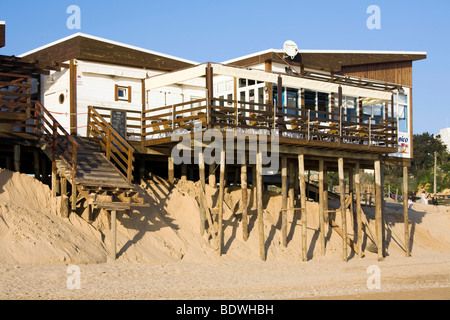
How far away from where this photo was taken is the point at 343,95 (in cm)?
3117

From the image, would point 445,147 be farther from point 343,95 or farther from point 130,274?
point 130,274

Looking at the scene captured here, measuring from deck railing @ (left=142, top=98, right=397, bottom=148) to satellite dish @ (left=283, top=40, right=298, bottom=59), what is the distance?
2.29 m

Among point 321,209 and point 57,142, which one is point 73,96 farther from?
point 321,209

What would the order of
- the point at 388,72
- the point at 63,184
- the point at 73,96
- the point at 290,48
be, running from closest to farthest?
the point at 63,184, the point at 73,96, the point at 290,48, the point at 388,72

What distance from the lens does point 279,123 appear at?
90.5ft

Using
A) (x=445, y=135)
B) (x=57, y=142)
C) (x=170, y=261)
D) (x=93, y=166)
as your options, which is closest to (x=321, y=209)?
(x=170, y=261)

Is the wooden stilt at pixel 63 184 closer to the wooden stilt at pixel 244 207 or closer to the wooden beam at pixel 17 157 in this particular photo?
the wooden beam at pixel 17 157

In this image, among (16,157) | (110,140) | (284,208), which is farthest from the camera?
(284,208)

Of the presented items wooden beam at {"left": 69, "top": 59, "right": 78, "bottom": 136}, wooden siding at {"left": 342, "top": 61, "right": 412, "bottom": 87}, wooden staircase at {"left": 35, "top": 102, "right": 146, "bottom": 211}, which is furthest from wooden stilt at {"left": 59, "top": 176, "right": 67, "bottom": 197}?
wooden siding at {"left": 342, "top": 61, "right": 412, "bottom": 87}

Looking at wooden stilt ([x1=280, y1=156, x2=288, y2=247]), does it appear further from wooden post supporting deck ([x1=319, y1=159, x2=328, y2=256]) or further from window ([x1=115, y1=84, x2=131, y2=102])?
window ([x1=115, y1=84, x2=131, y2=102])

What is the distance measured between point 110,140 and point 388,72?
14.8m

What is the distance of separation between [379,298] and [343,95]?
12.0 metres

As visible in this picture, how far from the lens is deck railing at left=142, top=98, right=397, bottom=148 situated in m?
26.0

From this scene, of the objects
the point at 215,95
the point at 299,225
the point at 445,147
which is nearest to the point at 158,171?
the point at 215,95
